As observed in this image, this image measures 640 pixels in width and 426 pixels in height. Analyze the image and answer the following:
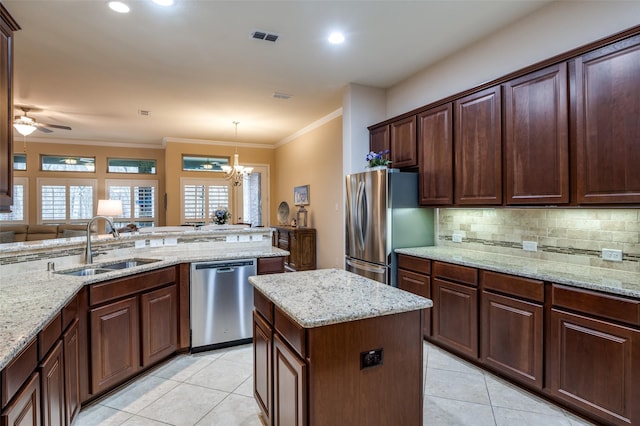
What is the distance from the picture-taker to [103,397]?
2.37 metres

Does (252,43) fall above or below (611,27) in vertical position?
above

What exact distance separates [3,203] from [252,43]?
2417 mm

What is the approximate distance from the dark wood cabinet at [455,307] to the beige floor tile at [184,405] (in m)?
1.97

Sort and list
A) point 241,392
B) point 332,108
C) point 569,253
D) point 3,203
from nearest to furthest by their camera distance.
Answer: point 3,203
point 241,392
point 569,253
point 332,108

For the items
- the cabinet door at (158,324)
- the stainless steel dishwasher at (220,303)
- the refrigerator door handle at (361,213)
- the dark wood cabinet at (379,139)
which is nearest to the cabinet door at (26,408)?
the cabinet door at (158,324)

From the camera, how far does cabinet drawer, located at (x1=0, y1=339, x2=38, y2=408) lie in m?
1.12

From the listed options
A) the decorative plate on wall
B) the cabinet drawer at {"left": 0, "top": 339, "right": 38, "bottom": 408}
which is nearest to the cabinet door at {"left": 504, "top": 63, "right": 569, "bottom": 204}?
the cabinet drawer at {"left": 0, "top": 339, "right": 38, "bottom": 408}

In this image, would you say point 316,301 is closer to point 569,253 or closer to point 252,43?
point 569,253

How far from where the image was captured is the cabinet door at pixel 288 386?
138cm

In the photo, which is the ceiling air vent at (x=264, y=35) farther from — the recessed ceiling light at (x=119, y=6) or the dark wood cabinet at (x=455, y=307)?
the dark wood cabinet at (x=455, y=307)

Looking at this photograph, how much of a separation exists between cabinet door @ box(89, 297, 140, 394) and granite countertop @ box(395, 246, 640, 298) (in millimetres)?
2520

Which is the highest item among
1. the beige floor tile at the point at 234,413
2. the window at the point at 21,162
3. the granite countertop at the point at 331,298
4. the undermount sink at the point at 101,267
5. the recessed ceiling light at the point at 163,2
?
the recessed ceiling light at the point at 163,2

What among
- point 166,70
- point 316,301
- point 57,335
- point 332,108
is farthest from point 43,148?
point 316,301

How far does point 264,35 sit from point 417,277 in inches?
108
